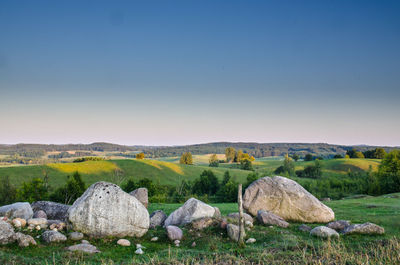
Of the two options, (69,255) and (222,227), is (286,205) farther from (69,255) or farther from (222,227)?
(69,255)

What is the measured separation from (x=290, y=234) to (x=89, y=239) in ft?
39.6

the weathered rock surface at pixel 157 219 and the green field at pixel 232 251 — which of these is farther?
the weathered rock surface at pixel 157 219

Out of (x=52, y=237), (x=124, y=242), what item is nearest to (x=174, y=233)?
(x=124, y=242)

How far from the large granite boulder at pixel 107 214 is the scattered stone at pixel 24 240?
2.54 metres

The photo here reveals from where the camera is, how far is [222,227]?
17703mm

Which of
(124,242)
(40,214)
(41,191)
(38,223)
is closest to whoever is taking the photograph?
(124,242)

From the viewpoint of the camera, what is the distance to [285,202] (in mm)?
22906

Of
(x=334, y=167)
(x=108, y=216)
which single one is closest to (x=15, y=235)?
(x=108, y=216)

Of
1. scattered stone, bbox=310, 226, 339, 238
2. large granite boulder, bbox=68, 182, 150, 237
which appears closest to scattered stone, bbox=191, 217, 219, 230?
large granite boulder, bbox=68, 182, 150, 237

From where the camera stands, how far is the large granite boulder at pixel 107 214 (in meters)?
16.3

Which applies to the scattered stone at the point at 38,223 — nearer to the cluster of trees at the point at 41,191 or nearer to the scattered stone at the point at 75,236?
the scattered stone at the point at 75,236

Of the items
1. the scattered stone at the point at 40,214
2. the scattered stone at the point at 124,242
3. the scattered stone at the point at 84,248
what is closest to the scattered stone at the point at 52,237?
the scattered stone at the point at 84,248

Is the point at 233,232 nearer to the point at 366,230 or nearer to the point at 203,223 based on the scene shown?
the point at 203,223

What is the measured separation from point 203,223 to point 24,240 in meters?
10.2
